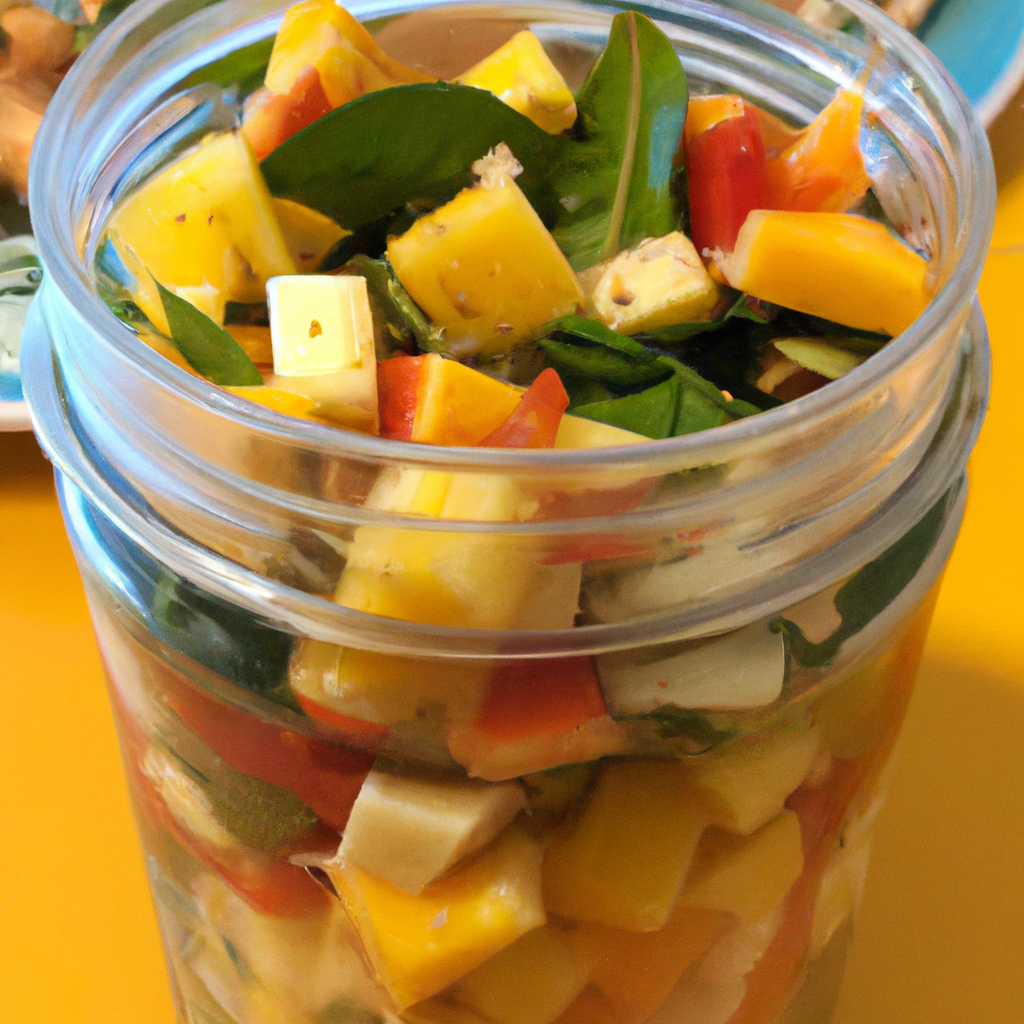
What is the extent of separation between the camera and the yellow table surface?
2.24ft

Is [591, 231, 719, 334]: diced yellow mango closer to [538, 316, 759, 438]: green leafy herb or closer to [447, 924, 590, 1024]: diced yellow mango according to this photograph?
[538, 316, 759, 438]: green leafy herb

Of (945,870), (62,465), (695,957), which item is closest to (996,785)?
(945,870)

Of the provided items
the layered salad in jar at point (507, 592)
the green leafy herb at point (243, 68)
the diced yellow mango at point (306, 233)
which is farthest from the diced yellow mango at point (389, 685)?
the green leafy herb at point (243, 68)

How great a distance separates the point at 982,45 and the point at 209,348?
3.37 feet

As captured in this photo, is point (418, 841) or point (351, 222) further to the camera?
point (351, 222)

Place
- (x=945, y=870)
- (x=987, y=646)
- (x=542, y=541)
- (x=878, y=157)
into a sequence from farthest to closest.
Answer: (x=987, y=646) → (x=945, y=870) → (x=878, y=157) → (x=542, y=541)

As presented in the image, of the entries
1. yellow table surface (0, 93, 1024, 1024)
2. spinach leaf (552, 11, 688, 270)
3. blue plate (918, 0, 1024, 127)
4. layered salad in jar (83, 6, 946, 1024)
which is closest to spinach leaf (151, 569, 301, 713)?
layered salad in jar (83, 6, 946, 1024)

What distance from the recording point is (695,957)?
18.5 inches

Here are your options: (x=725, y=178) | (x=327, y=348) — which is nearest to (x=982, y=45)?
(x=725, y=178)

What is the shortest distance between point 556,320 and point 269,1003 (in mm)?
336

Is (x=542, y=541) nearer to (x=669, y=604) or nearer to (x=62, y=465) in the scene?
(x=669, y=604)

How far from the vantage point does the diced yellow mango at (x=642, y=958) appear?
431mm

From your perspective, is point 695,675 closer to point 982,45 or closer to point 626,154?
point 626,154

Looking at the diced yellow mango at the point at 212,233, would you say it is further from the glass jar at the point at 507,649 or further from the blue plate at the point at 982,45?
the blue plate at the point at 982,45
